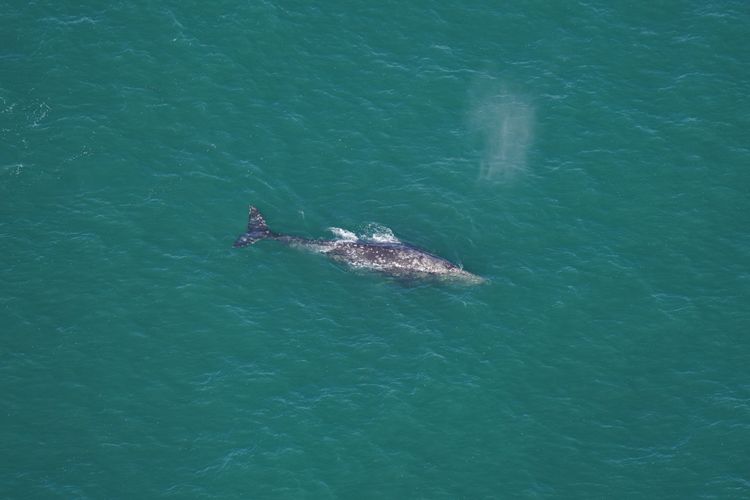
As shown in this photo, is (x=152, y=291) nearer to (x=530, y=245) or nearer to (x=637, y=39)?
(x=530, y=245)

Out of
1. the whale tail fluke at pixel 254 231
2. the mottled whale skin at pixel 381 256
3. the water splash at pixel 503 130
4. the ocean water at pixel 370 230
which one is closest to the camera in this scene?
the ocean water at pixel 370 230

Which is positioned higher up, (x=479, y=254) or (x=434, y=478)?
(x=479, y=254)

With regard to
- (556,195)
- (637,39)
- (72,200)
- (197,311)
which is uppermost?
(637,39)

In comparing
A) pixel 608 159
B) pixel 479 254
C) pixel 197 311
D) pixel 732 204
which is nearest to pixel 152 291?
pixel 197 311

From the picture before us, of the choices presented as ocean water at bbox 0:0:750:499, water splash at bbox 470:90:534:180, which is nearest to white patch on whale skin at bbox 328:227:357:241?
ocean water at bbox 0:0:750:499

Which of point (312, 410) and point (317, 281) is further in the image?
point (317, 281)

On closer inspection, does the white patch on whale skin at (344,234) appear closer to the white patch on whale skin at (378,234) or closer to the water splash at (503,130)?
the white patch on whale skin at (378,234)

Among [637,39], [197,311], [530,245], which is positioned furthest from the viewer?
[637,39]

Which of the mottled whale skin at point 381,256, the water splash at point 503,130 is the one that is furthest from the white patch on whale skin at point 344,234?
the water splash at point 503,130
